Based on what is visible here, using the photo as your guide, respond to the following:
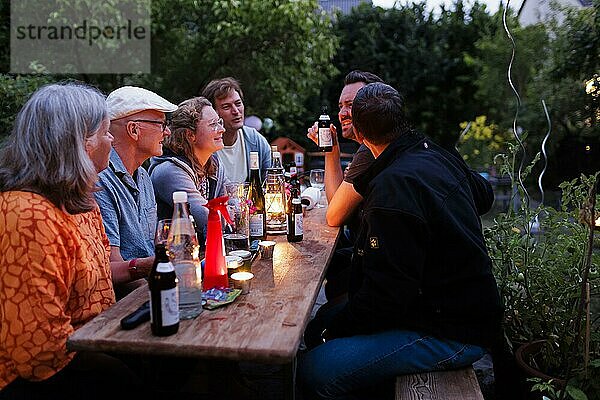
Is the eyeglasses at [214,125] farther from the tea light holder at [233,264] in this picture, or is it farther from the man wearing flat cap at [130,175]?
the tea light holder at [233,264]

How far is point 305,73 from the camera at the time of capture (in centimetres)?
752

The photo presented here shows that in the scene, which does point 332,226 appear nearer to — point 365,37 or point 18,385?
point 18,385

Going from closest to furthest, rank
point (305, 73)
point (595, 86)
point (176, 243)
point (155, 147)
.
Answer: point (176, 243), point (155, 147), point (595, 86), point (305, 73)

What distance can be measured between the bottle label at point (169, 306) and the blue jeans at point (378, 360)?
2.24 feet

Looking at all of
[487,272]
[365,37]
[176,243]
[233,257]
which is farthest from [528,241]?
[365,37]

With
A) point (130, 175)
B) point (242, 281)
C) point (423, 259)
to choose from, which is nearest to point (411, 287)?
point (423, 259)

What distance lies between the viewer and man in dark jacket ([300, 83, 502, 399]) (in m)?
1.83

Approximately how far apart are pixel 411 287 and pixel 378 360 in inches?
11.8

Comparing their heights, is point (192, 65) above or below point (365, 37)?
below

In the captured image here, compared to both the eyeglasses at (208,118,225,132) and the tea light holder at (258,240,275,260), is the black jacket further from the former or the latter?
the eyeglasses at (208,118,225,132)

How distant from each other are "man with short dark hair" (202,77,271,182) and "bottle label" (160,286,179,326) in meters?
2.39

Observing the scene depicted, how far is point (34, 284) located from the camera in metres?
1.57

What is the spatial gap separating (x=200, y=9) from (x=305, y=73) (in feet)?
5.13
